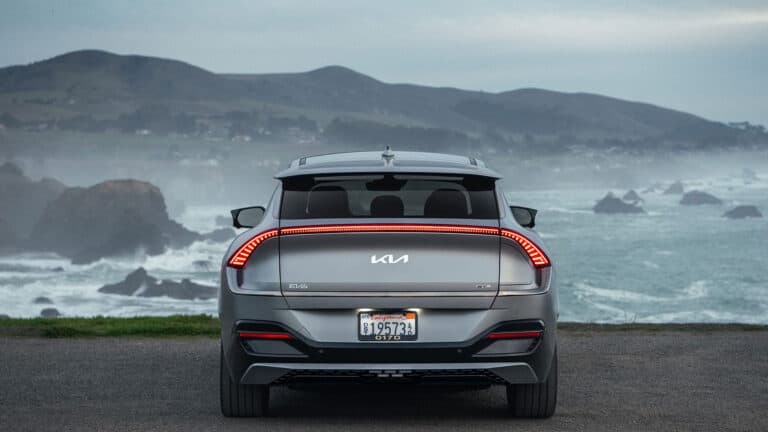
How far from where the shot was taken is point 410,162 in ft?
24.2

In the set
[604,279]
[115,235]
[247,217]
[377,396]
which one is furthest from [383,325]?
[115,235]

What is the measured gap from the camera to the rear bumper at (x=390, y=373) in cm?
658

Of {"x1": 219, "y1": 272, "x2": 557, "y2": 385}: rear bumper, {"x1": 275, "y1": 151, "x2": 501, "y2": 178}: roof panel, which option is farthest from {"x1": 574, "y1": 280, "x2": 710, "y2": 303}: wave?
{"x1": 219, "y1": 272, "x2": 557, "y2": 385}: rear bumper

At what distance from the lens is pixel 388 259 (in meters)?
6.55

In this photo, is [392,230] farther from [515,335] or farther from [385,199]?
[515,335]

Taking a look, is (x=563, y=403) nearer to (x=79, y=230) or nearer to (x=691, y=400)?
(x=691, y=400)

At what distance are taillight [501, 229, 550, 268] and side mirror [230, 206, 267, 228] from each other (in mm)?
2034

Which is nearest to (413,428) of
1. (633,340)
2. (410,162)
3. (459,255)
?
(459,255)

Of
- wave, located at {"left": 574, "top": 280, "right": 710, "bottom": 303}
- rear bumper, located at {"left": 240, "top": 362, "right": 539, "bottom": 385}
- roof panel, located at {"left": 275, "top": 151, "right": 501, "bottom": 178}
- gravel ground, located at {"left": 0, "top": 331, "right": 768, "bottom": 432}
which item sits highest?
roof panel, located at {"left": 275, "top": 151, "right": 501, "bottom": 178}

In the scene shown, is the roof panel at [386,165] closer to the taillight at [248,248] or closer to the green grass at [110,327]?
the taillight at [248,248]

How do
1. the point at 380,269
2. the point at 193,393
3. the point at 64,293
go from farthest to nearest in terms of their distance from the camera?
the point at 64,293
the point at 193,393
the point at 380,269

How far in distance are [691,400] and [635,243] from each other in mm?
190407

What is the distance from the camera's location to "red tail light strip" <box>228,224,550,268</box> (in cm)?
662

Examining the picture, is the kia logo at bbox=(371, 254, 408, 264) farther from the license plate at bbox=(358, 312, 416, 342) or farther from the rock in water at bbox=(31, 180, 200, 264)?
the rock in water at bbox=(31, 180, 200, 264)
